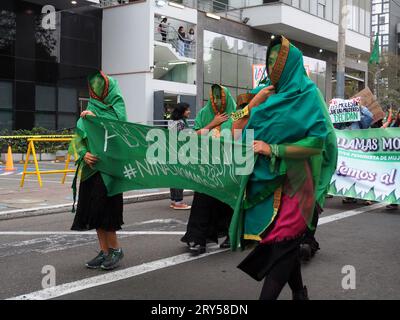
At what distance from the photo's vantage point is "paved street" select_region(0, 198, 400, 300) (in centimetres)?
461

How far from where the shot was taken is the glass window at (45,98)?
24375 mm

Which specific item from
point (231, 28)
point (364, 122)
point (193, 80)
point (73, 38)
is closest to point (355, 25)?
point (231, 28)

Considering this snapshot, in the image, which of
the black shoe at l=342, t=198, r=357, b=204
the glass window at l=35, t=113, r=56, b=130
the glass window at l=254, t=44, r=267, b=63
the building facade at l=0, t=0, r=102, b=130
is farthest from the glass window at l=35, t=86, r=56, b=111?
the black shoe at l=342, t=198, r=357, b=204

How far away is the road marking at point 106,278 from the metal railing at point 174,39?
2177 centimetres

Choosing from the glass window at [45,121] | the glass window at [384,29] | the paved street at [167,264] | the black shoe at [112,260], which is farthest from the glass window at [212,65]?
the glass window at [384,29]

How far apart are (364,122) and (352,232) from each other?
12.8 ft

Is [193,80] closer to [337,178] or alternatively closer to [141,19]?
[141,19]

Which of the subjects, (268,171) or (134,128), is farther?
(134,128)

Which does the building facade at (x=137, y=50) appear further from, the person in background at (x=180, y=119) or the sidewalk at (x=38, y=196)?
the person in background at (x=180, y=119)

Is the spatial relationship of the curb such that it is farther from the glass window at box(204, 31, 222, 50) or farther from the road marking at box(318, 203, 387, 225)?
the glass window at box(204, 31, 222, 50)

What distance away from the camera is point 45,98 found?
2470 centimetres

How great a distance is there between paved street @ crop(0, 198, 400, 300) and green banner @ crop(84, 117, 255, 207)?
2.89ft

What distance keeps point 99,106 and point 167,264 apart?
5.73 feet

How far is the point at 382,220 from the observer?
27.4ft
